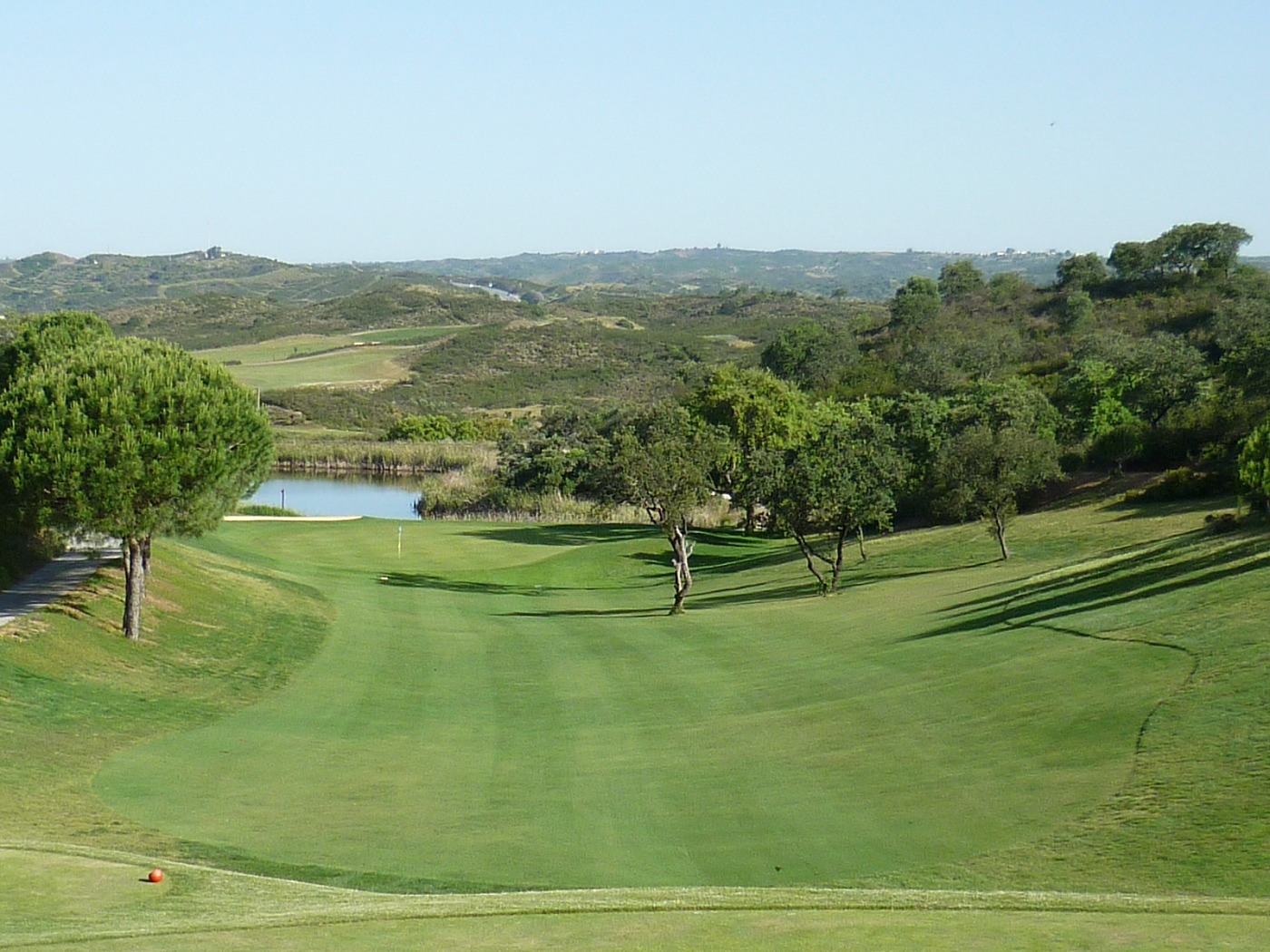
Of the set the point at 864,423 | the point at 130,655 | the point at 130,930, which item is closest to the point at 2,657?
the point at 130,655

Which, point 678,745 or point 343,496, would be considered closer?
point 678,745

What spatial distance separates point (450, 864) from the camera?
15430 mm

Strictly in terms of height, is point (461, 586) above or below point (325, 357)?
below

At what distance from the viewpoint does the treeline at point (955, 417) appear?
42.4 m

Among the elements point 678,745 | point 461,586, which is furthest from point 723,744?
point 461,586

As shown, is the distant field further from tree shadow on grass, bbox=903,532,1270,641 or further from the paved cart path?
tree shadow on grass, bbox=903,532,1270,641

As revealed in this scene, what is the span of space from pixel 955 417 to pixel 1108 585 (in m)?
31.7

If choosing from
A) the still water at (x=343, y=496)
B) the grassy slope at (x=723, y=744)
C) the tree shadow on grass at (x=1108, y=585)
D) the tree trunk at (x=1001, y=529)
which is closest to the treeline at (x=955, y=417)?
the tree trunk at (x=1001, y=529)

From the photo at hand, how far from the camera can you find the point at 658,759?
2070 centimetres

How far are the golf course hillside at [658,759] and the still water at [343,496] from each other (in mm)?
A: 44561

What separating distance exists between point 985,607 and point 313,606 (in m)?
18.3

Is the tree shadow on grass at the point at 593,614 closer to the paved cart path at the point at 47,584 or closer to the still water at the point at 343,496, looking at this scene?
the paved cart path at the point at 47,584

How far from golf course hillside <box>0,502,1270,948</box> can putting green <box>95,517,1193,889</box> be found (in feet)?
0.28

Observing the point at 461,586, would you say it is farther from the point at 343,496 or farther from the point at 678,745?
the point at 343,496
